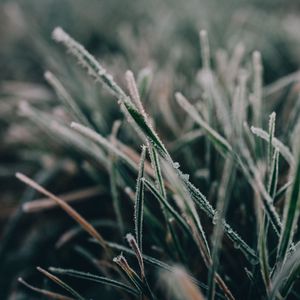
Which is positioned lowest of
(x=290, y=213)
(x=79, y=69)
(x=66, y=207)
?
(x=290, y=213)

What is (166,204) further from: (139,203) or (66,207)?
(66,207)

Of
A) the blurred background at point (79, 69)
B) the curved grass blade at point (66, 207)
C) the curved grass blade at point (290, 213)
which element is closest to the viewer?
the curved grass blade at point (290, 213)

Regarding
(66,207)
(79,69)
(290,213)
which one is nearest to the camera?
(290,213)

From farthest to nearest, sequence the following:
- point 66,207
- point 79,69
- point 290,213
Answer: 1. point 79,69
2. point 66,207
3. point 290,213

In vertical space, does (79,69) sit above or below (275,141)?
above

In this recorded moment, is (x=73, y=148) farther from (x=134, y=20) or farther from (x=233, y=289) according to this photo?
(x=134, y=20)

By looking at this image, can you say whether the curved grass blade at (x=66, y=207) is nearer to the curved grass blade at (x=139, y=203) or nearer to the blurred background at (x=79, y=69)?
the curved grass blade at (x=139, y=203)

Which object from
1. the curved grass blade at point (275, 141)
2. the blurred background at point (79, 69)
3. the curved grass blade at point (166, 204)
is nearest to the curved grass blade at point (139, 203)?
the curved grass blade at point (166, 204)

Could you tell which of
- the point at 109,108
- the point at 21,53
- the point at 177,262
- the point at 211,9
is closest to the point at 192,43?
the point at 211,9

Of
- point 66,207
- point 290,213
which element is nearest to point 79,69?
point 66,207

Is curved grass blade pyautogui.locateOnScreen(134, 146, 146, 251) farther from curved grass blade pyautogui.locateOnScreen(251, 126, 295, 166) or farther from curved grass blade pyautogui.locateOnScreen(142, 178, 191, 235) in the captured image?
curved grass blade pyautogui.locateOnScreen(251, 126, 295, 166)
